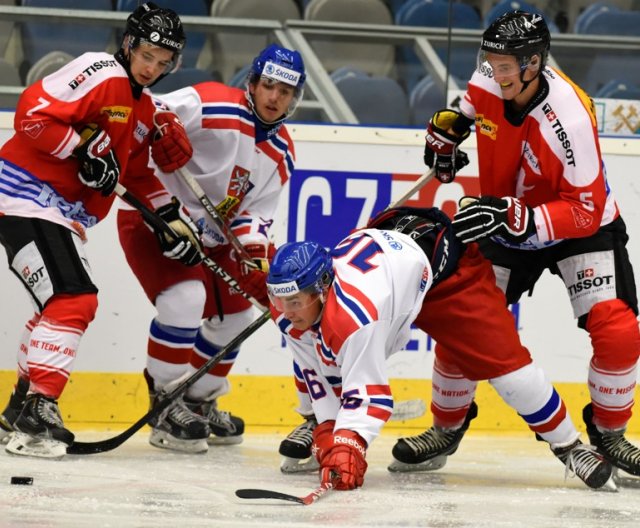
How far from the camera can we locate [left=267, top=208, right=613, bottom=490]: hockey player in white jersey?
3203mm

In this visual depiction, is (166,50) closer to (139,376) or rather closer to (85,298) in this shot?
(85,298)

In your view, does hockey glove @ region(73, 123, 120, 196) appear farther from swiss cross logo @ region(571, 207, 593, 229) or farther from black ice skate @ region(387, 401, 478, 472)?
swiss cross logo @ region(571, 207, 593, 229)

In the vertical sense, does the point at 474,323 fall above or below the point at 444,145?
below

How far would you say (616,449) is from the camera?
370 cm

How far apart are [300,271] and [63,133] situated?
87cm

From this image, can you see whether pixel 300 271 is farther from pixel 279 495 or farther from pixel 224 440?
pixel 224 440

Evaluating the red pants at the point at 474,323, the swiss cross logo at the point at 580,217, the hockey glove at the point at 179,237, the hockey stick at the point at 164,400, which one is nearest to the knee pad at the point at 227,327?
the hockey stick at the point at 164,400

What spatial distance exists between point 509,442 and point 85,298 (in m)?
1.69

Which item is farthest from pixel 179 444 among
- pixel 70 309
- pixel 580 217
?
pixel 580 217

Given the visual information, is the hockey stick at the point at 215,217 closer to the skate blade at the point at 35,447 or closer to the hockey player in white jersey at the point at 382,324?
the hockey player in white jersey at the point at 382,324

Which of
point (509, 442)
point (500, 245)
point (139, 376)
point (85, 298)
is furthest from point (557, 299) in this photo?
point (85, 298)

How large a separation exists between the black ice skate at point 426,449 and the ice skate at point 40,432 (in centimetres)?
95

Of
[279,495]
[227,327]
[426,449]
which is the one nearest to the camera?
[279,495]

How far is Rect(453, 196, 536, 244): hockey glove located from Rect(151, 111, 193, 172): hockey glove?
89 centimetres
